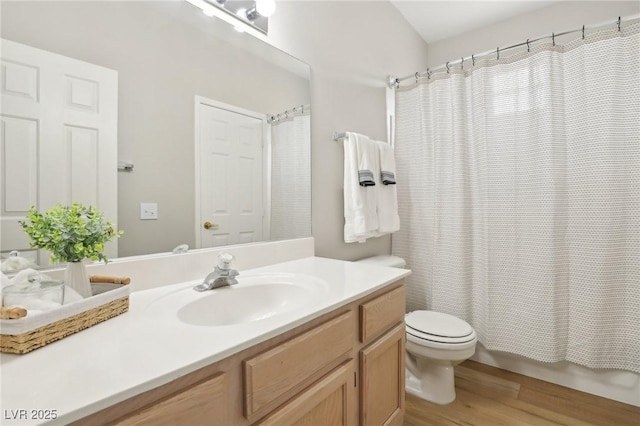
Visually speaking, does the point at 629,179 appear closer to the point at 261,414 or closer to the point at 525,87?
the point at 525,87

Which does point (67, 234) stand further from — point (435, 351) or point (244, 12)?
point (435, 351)

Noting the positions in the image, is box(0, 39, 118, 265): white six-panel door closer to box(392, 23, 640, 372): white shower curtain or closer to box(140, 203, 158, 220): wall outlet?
box(140, 203, 158, 220): wall outlet

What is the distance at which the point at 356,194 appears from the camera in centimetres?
179

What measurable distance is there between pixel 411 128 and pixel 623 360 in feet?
6.00

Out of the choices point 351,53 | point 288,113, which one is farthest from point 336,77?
point 288,113

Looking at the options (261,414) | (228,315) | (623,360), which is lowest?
(623,360)

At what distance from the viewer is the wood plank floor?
1.58 metres

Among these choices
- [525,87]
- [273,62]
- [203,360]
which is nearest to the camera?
[203,360]

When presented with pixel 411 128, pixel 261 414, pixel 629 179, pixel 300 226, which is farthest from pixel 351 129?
pixel 261 414

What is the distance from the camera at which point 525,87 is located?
1.88 metres

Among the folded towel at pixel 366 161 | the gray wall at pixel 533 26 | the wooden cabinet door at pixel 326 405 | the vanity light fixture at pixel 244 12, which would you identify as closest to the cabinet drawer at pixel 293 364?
the wooden cabinet door at pixel 326 405

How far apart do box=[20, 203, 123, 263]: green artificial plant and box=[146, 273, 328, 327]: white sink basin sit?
8.7 inches

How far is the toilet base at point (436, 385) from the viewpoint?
1723 millimetres

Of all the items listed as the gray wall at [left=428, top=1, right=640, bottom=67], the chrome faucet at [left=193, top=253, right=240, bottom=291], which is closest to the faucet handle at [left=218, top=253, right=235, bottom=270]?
the chrome faucet at [left=193, top=253, right=240, bottom=291]
